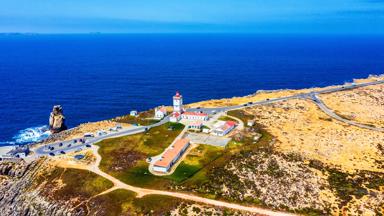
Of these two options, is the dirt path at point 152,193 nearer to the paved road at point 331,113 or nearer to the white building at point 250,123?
the white building at point 250,123

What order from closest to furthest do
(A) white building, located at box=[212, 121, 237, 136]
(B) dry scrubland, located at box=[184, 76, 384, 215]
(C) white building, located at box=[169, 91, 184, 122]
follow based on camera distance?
(B) dry scrubland, located at box=[184, 76, 384, 215], (A) white building, located at box=[212, 121, 237, 136], (C) white building, located at box=[169, 91, 184, 122]

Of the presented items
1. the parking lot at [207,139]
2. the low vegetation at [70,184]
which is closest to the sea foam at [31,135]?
the low vegetation at [70,184]

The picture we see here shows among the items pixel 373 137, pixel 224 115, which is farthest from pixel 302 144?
pixel 224 115

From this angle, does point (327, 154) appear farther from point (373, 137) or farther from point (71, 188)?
point (71, 188)

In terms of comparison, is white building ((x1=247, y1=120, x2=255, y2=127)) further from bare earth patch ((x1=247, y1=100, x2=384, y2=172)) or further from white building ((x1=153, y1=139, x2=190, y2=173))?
white building ((x1=153, y1=139, x2=190, y2=173))

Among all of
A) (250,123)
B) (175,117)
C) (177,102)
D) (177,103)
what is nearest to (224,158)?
(250,123)

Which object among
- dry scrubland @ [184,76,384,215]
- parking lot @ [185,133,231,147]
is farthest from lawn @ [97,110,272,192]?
dry scrubland @ [184,76,384,215]
